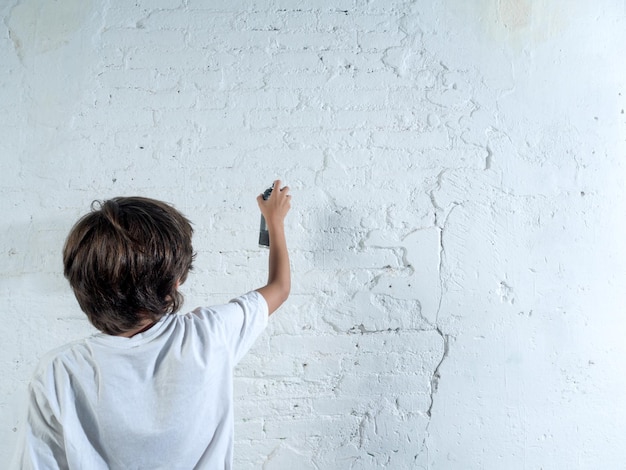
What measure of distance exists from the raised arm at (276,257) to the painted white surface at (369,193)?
29cm

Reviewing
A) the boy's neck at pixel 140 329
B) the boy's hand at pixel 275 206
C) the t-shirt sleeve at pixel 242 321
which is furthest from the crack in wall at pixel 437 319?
the boy's neck at pixel 140 329

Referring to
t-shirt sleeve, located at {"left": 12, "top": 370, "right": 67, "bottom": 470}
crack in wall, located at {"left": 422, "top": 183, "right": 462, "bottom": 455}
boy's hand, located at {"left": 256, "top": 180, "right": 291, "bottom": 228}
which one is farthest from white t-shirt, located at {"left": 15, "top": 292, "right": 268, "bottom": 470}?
crack in wall, located at {"left": 422, "top": 183, "right": 462, "bottom": 455}

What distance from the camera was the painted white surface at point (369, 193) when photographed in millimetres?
1276

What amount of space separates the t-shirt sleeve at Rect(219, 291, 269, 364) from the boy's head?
13 cm

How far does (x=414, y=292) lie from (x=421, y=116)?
1.72ft

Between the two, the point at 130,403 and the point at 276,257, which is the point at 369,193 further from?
the point at 130,403

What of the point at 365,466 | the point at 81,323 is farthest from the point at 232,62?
the point at 365,466

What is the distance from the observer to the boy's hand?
105 cm

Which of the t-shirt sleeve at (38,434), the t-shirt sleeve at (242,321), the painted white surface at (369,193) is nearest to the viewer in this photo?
the t-shirt sleeve at (38,434)

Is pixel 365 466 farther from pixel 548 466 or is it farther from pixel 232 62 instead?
pixel 232 62

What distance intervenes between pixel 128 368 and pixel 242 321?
0.73ft

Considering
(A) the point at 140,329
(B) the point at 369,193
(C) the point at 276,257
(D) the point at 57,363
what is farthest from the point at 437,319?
(D) the point at 57,363

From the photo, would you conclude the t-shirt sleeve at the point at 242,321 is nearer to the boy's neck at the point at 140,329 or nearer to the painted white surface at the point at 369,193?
the boy's neck at the point at 140,329

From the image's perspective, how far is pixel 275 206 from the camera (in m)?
1.06
